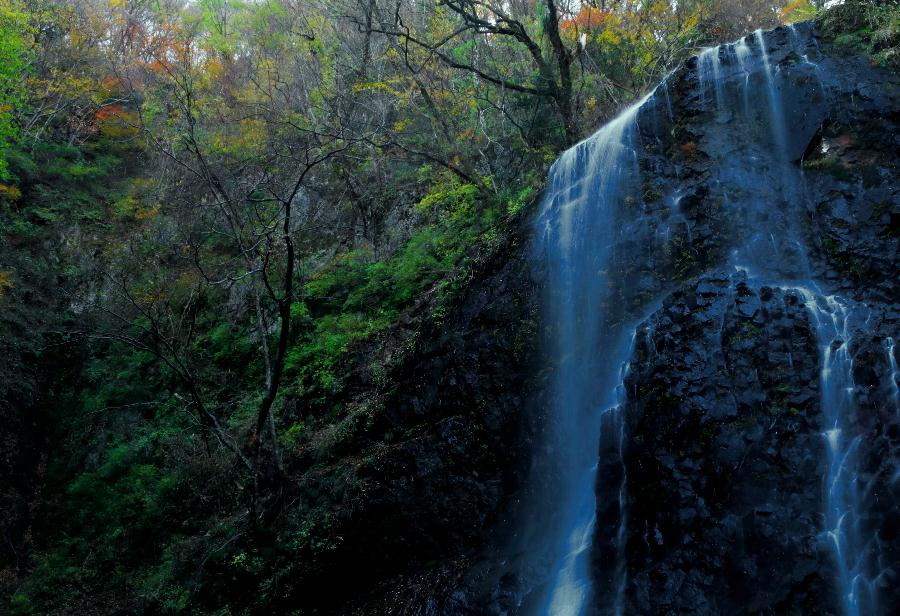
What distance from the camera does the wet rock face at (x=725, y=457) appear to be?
17.0 feet

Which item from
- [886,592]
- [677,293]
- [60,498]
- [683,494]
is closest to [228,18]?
[60,498]

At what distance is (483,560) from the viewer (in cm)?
684

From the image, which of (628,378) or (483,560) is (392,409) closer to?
(483,560)

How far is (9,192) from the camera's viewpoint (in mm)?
14891

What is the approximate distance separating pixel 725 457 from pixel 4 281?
14.2 m

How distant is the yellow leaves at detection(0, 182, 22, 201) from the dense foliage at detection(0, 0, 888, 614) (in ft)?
0.37

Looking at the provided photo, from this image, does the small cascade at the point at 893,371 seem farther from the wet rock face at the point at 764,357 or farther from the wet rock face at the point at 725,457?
the wet rock face at the point at 725,457

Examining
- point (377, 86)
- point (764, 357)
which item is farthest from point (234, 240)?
point (764, 357)

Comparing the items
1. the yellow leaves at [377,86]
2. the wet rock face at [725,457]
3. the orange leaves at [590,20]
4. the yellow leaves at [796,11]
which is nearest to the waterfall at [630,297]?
the wet rock face at [725,457]

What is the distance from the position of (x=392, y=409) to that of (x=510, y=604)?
3.36 meters

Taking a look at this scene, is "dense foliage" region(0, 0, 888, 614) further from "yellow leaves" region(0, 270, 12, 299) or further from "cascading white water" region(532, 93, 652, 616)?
"cascading white water" region(532, 93, 652, 616)

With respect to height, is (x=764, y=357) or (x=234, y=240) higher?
(x=234, y=240)

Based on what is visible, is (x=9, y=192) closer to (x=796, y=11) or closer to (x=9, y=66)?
(x=9, y=66)

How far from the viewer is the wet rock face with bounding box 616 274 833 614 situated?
17.0 feet
